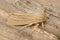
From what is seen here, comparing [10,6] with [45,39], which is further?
[10,6]

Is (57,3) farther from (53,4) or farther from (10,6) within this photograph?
(10,6)

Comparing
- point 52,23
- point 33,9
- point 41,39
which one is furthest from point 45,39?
point 33,9

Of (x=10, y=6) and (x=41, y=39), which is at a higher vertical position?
(x=10, y=6)

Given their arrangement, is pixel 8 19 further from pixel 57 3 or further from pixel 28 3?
pixel 57 3

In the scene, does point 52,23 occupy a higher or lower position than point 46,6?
lower

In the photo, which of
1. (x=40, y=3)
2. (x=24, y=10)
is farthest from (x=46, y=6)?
(x=24, y=10)

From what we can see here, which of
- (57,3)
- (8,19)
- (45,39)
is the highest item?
(57,3)
